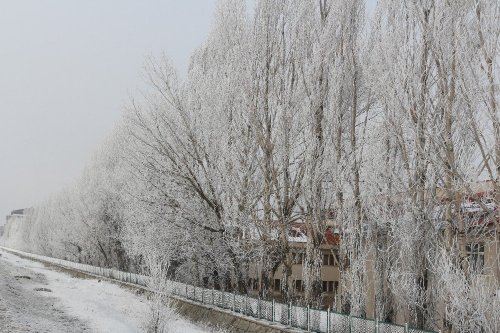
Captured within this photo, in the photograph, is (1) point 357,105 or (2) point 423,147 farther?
(1) point 357,105

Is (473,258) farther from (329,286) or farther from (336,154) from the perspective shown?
(329,286)

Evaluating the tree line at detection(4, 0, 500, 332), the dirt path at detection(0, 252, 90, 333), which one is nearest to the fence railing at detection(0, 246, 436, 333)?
the tree line at detection(4, 0, 500, 332)

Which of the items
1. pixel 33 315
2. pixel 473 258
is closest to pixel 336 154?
pixel 473 258

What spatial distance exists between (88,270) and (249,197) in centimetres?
3974

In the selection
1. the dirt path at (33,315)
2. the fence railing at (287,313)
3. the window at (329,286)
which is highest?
the window at (329,286)

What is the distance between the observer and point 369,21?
2091cm

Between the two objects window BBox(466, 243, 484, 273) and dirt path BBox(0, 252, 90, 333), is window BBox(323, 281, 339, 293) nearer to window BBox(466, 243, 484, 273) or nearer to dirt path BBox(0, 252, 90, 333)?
dirt path BBox(0, 252, 90, 333)

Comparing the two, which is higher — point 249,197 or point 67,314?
point 249,197

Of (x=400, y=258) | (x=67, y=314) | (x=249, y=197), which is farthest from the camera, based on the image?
(x=67, y=314)

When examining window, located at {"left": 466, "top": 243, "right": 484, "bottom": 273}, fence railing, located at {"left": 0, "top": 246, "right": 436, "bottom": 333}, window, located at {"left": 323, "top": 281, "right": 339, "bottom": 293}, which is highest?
window, located at {"left": 466, "top": 243, "right": 484, "bottom": 273}

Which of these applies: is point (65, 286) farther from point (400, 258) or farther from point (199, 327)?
point (400, 258)

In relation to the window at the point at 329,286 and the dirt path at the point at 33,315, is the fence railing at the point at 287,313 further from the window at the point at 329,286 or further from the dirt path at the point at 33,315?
the window at the point at 329,286

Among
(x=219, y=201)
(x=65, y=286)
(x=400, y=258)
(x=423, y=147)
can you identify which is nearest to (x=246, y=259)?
(x=219, y=201)

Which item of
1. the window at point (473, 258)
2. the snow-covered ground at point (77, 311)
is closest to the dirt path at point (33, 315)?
the snow-covered ground at point (77, 311)
